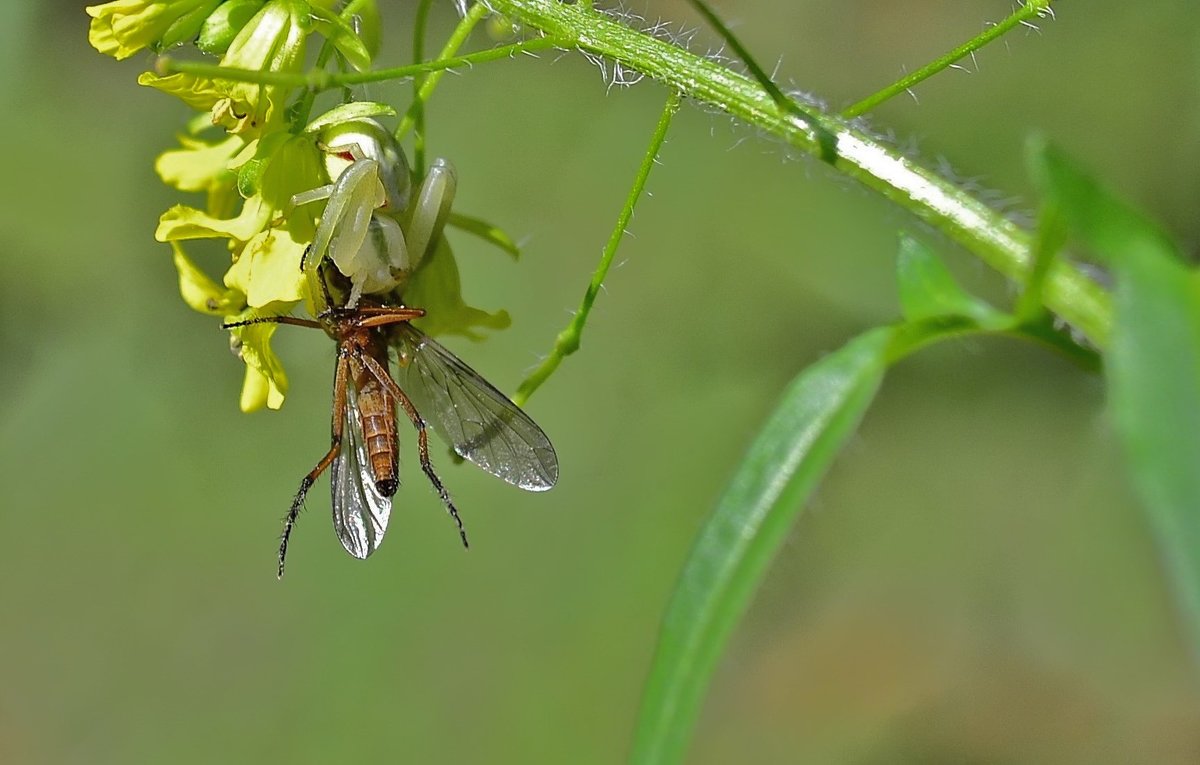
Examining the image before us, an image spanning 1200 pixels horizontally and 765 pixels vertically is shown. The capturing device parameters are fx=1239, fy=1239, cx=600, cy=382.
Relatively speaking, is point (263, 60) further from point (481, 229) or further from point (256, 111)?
point (481, 229)

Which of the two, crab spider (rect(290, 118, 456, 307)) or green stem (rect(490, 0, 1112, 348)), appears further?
crab spider (rect(290, 118, 456, 307))

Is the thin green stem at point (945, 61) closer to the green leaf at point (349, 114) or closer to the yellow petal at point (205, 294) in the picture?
the green leaf at point (349, 114)

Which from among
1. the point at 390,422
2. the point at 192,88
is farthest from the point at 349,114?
the point at 390,422

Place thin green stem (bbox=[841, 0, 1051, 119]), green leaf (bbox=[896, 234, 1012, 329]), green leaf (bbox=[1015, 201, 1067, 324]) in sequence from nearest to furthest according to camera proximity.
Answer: green leaf (bbox=[1015, 201, 1067, 324]) → green leaf (bbox=[896, 234, 1012, 329]) → thin green stem (bbox=[841, 0, 1051, 119])

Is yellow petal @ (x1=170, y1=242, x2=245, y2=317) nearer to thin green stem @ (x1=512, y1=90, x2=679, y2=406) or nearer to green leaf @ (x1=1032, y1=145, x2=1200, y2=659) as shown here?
thin green stem @ (x1=512, y1=90, x2=679, y2=406)

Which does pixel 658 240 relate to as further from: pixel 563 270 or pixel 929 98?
pixel 929 98

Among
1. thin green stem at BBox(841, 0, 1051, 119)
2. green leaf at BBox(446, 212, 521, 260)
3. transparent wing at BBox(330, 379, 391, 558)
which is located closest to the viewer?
thin green stem at BBox(841, 0, 1051, 119)

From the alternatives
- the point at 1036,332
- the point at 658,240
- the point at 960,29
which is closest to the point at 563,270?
the point at 658,240

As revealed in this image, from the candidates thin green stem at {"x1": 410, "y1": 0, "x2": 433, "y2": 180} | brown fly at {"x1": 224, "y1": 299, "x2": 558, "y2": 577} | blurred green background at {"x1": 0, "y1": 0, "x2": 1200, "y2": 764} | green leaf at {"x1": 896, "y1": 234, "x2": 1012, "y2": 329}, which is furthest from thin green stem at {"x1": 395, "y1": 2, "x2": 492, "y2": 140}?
blurred green background at {"x1": 0, "y1": 0, "x2": 1200, "y2": 764}
